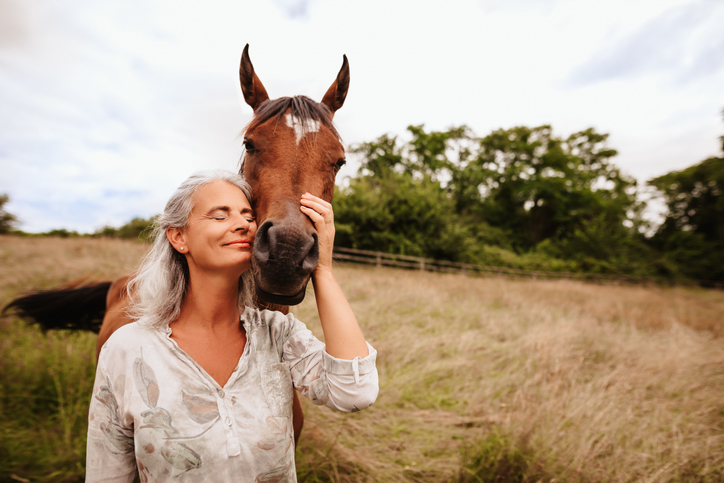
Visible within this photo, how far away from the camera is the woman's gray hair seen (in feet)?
3.94

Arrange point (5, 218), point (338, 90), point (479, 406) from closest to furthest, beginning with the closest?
point (338, 90)
point (479, 406)
point (5, 218)

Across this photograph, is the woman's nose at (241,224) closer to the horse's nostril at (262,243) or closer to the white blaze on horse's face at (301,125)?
the horse's nostril at (262,243)

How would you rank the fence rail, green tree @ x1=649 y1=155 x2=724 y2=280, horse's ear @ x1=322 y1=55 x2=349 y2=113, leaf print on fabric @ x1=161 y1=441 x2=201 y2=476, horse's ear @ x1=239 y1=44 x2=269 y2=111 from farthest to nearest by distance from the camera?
green tree @ x1=649 y1=155 x2=724 y2=280, the fence rail, horse's ear @ x1=322 y1=55 x2=349 y2=113, horse's ear @ x1=239 y1=44 x2=269 y2=111, leaf print on fabric @ x1=161 y1=441 x2=201 y2=476

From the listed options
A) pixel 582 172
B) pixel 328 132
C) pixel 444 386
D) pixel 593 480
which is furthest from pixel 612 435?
pixel 582 172

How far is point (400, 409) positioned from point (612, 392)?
8.95 feet

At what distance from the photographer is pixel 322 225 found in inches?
48.9

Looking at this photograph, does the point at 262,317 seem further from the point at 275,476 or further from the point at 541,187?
the point at 541,187

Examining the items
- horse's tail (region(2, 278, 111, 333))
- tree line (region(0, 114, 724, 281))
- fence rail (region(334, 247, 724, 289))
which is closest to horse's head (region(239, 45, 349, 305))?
horse's tail (region(2, 278, 111, 333))

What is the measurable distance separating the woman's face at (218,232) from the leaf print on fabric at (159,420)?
0.52 m

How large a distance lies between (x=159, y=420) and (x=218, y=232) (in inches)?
26.5

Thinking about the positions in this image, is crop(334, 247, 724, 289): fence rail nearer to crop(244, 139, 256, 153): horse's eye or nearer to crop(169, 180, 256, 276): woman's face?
crop(244, 139, 256, 153): horse's eye

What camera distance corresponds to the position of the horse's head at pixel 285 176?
1129 millimetres

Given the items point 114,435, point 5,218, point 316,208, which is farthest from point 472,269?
point 5,218

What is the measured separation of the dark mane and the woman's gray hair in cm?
41
